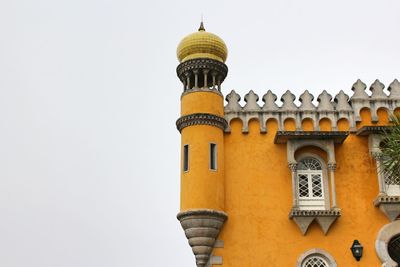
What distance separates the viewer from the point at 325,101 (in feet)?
76.6

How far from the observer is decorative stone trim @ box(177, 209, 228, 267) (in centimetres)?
2084

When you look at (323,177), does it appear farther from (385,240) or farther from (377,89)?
(377,89)

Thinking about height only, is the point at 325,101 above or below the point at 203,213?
above

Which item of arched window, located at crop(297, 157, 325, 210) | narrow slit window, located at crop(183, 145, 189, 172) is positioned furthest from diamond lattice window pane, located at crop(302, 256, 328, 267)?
narrow slit window, located at crop(183, 145, 189, 172)

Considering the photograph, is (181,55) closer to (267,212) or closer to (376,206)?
(267,212)

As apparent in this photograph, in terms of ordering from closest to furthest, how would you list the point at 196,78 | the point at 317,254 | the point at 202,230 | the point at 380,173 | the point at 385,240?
the point at 202,230
the point at 317,254
the point at 385,240
the point at 380,173
the point at 196,78

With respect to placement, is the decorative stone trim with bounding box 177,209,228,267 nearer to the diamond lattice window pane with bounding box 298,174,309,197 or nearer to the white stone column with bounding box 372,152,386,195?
the diamond lattice window pane with bounding box 298,174,309,197

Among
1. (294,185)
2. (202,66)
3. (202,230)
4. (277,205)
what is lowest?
(202,230)

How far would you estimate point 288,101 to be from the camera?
2330cm

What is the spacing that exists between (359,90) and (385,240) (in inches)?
224

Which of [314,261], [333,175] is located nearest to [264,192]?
[333,175]

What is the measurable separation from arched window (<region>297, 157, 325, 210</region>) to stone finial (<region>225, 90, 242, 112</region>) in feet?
10.1

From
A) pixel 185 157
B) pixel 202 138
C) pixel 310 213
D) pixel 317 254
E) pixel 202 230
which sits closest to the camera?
pixel 202 230

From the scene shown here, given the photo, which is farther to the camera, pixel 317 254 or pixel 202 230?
pixel 317 254
